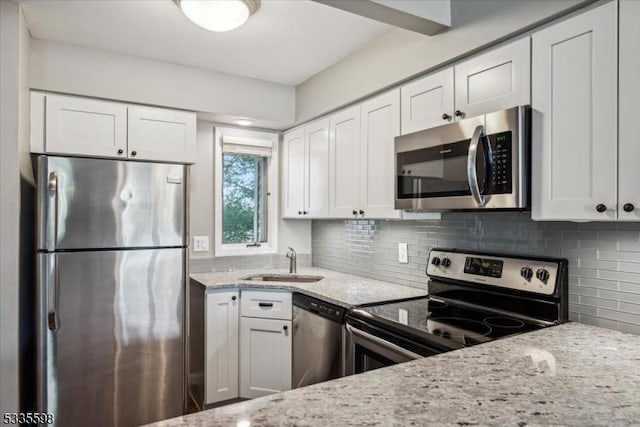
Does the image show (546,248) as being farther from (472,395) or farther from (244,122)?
(244,122)

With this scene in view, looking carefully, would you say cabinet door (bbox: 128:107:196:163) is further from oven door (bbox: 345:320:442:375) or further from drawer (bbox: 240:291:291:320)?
oven door (bbox: 345:320:442:375)

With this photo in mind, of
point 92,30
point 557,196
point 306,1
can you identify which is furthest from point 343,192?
point 92,30

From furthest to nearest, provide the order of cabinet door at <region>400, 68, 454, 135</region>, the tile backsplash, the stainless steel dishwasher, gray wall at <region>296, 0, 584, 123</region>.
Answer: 1. the stainless steel dishwasher
2. cabinet door at <region>400, 68, 454, 135</region>
3. gray wall at <region>296, 0, 584, 123</region>
4. the tile backsplash

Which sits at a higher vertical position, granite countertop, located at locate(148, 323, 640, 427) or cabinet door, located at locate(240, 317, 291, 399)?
granite countertop, located at locate(148, 323, 640, 427)

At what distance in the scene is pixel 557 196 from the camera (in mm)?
1468

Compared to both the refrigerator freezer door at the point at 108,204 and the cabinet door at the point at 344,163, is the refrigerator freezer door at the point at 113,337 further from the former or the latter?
the cabinet door at the point at 344,163

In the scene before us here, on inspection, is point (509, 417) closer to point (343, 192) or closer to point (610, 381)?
point (610, 381)

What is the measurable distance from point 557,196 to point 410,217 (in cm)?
84

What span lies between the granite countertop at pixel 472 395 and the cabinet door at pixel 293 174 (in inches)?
84.7

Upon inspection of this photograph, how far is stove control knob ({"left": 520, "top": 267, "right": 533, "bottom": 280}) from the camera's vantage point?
1.74 m

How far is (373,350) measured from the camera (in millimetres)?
1846

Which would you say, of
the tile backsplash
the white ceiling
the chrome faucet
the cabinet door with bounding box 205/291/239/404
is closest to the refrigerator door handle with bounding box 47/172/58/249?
the white ceiling

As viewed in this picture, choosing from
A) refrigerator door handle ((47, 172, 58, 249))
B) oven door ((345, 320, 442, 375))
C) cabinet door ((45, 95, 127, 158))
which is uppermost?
cabinet door ((45, 95, 127, 158))

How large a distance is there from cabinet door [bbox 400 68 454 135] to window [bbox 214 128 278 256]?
1.59 metres
